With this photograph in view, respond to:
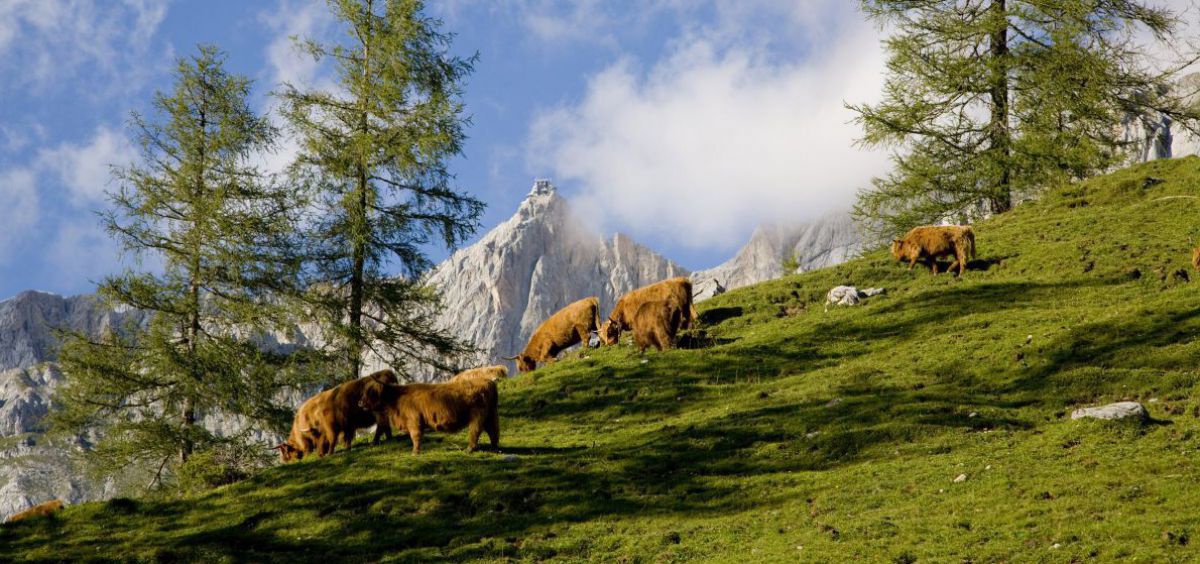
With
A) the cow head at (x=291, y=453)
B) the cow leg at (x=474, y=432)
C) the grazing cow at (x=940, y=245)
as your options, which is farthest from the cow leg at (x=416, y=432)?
the grazing cow at (x=940, y=245)

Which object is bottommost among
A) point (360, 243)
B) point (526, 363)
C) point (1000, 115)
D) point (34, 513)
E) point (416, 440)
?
point (34, 513)

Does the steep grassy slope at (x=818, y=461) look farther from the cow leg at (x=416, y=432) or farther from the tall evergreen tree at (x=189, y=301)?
the tall evergreen tree at (x=189, y=301)

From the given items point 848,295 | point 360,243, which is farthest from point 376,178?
point 848,295

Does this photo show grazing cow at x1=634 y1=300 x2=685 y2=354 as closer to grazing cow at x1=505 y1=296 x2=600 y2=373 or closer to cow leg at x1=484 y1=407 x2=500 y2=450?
grazing cow at x1=505 y1=296 x2=600 y2=373

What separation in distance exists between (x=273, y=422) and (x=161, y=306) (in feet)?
16.5

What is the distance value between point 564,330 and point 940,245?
12.1 m

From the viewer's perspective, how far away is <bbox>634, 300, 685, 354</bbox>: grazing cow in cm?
2431

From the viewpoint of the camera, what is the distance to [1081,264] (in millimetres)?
25859

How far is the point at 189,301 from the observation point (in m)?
27.7

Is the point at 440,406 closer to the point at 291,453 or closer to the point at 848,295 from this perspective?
the point at 291,453

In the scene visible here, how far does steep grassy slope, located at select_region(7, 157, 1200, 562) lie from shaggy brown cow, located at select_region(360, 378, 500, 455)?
65 cm

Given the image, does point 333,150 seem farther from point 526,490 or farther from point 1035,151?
point 1035,151

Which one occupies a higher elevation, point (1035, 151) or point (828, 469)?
point (1035, 151)

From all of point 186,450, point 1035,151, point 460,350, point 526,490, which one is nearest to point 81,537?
point 526,490
